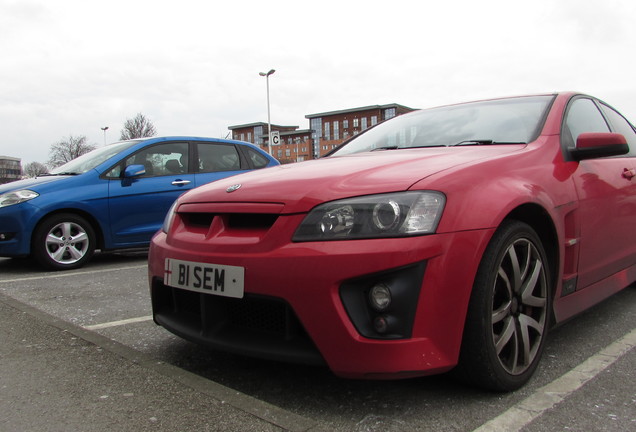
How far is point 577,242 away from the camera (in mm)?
2545

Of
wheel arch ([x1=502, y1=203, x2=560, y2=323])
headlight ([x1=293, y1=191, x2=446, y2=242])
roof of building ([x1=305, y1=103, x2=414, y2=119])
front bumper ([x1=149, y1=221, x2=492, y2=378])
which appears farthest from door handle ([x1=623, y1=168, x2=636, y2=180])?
roof of building ([x1=305, y1=103, x2=414, y2=119])

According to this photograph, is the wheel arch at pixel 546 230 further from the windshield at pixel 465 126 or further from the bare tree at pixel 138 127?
the bare tree at pixel 138 127

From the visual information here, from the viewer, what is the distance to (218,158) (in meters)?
6.74

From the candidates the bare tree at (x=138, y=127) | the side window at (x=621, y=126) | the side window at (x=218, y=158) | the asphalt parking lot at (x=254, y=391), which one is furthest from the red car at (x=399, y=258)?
the bare tree at (x=138, y=127)

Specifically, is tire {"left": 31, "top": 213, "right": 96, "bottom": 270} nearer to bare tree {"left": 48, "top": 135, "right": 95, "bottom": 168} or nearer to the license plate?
the license plate

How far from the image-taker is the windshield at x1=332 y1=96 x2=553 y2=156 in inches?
108

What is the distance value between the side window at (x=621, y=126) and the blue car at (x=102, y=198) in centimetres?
441

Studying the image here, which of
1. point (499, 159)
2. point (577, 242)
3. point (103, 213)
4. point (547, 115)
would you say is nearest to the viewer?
point (499, 159)

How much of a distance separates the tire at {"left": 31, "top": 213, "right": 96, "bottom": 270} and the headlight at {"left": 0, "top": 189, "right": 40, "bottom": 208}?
0.91ft

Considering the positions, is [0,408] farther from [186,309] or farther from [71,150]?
[71,150]

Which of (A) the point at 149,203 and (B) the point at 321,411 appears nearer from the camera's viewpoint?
(B) the point at 321,411

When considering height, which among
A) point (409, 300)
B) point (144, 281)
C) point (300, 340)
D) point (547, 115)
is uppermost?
point (547, 115)

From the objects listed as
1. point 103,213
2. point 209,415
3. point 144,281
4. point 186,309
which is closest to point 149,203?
point 103,213

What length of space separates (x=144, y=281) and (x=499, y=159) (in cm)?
341
